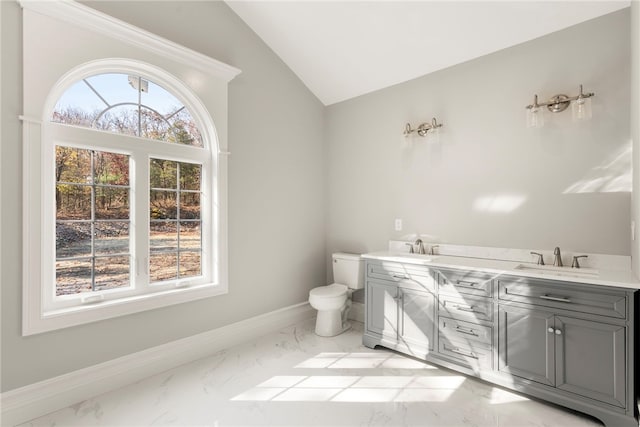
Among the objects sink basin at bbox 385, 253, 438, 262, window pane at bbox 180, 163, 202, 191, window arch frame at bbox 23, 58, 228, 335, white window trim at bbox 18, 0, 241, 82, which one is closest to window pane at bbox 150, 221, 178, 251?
window arch frame at bbox 23, 58, 228, 335

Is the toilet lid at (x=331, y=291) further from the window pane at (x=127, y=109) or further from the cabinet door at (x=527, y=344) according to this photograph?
the window pane at (x=127, y=109)

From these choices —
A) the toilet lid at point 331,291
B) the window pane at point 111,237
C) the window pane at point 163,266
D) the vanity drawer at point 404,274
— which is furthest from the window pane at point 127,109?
the vanity drawer at point 404,274

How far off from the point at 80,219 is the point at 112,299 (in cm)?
61

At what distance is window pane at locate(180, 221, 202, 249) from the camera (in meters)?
2.71

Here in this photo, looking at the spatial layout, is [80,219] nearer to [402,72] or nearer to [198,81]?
[198,81]

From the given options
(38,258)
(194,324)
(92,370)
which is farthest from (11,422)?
(194,324)

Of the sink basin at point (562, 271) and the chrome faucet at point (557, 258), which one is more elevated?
the chrome faucet at point (557, 258)

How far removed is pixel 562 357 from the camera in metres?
1.90

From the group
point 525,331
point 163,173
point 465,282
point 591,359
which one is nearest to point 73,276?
point 163,173

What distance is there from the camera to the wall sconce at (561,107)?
7.00ft

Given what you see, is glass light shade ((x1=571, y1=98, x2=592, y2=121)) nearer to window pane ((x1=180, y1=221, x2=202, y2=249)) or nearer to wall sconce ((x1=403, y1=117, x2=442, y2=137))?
wall sconce ((x1=403, y1=117, x2=442, y2=137))

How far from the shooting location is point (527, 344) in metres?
2.02

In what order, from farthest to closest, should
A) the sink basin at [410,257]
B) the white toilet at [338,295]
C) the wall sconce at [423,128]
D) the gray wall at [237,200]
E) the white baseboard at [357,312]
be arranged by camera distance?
the white baseboard at [357,312], the white toilet at [338,295], the wall sconce at [423,128], the sink basin at [410,257], the gray wall at [237,200]

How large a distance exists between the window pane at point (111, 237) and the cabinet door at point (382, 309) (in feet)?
6.76
